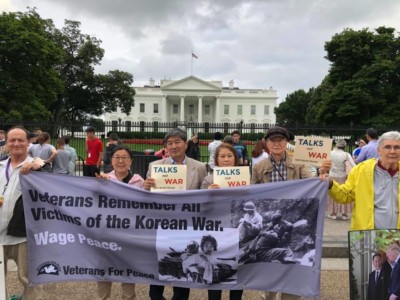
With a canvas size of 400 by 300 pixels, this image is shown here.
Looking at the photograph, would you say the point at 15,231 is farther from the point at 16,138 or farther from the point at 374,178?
the point at 374,178

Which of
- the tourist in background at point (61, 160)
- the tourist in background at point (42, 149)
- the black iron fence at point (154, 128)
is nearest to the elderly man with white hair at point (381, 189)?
the tourist in background at point (42, 149)

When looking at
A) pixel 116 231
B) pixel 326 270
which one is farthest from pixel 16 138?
pixel 326 270

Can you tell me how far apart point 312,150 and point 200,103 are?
9904cm

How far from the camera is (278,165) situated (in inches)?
165

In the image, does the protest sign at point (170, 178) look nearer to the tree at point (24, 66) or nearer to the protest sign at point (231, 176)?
the protest sign at point (231, 176)

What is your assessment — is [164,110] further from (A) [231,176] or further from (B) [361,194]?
(B) [361,194]

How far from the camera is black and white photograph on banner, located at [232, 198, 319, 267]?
13.0 feet

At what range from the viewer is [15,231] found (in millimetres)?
4020

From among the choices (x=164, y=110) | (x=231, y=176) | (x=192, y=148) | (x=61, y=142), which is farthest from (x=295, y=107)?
(x=231, y=176)

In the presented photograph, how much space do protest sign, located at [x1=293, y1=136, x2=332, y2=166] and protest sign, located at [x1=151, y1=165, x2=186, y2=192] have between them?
1181mm

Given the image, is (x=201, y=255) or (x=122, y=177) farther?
(x=122, y=177)

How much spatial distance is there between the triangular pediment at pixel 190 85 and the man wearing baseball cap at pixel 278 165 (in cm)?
9921

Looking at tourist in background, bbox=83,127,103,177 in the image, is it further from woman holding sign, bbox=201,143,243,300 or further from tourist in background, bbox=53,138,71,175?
woman holding sign, bbox=201,143,243,300

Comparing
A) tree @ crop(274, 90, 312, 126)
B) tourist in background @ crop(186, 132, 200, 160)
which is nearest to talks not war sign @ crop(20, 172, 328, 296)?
tourist in background @ crop(186, 132, 200, 160)
